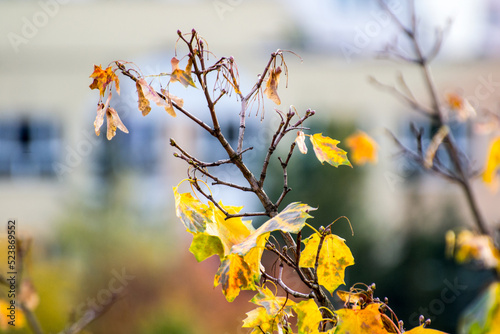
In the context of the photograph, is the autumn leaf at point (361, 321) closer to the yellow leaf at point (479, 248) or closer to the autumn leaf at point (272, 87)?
the autumn leaf at point (272, 87)

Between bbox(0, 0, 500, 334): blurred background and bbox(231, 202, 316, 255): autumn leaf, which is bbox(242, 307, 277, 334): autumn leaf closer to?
bbox(231, 202, 316, 255): autumn leaf

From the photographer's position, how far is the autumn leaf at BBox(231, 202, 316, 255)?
0.58 metres

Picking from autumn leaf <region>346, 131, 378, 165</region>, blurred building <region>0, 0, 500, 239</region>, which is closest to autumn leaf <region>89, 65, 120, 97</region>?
autumn leaf <region>346, 131, 378, 165</region>

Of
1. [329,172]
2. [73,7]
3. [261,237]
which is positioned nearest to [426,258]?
[329,172]

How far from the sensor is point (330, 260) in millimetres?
685

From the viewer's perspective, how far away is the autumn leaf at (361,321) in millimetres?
604

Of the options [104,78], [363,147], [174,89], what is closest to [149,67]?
[174,89]

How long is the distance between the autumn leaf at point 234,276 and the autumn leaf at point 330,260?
95mm

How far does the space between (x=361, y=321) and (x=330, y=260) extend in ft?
0.33

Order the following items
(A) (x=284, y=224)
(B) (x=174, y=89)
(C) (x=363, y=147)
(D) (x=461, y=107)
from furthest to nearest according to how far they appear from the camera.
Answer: (B) (x=174, y=89) → (C) (x=363, y=147) → (D) (x=461, y=107) → (A) (x=284, y=224)

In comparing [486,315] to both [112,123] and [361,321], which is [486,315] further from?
[112,123]

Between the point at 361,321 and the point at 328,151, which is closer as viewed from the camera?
the point at 361,321

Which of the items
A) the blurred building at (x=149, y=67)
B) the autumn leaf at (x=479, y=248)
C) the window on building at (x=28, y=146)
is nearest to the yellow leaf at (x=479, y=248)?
the autumn leaf at (x=479, y=248)

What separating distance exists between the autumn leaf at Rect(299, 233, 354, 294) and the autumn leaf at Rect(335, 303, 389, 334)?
0.06 meters
